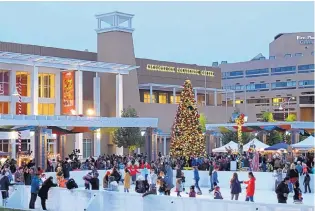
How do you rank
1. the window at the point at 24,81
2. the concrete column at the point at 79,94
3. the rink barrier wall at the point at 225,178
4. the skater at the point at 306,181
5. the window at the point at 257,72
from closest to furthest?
the skater at the point at 306,181, the rink barrier wall at the point at 225,178, the window at the point at 24,81, the concrete column at the point at 79,94, the window at the point at 257,72

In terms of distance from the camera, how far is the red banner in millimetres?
54969

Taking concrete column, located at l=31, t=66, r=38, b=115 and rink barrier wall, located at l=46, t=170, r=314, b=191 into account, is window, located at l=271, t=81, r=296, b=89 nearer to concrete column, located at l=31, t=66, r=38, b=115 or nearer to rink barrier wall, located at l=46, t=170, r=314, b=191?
concrete column, located at l=31, t=66, r=38, b=115

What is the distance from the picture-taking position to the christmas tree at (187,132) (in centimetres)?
4141

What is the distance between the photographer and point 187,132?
1630 inches

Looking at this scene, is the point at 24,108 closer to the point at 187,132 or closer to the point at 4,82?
the point at 4,82

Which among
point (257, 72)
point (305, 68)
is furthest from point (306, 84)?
point (257, 72)

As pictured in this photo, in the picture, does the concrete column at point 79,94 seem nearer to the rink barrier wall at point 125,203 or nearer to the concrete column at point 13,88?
the concrete column at point 13,88

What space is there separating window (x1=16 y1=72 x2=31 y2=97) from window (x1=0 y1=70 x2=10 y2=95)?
0.89m

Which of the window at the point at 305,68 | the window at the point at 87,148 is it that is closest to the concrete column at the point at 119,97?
the window at the point at 87,148

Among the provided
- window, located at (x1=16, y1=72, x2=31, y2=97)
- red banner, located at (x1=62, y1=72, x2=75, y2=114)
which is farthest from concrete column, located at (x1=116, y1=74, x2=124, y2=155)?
window, located at (x1=16, y1=72, x2=31, y2=97)

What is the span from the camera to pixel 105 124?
139 feet

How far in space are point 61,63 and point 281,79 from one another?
62585 millimetres

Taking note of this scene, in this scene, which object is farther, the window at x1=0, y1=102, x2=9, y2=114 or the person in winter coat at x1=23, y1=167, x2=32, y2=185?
the window at x1=0, y1=102, x2=9, y2=114

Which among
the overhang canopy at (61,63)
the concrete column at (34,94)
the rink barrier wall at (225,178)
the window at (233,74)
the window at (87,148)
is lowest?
the rink barrier wall at (225,178)
